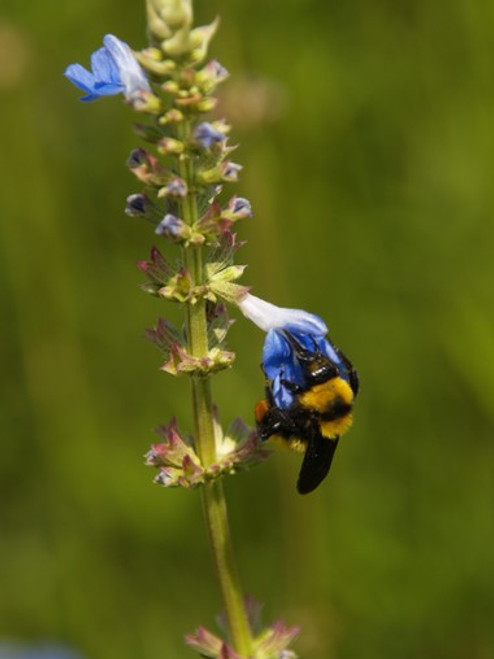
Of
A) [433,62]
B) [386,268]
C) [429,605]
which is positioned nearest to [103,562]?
[429,605]

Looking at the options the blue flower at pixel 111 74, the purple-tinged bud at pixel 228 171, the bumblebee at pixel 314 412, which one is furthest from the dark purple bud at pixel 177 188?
the bumblebee at pixel 314 412

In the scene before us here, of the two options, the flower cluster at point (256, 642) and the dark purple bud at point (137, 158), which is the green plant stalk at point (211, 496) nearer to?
the flower cluster at point (256, 642)

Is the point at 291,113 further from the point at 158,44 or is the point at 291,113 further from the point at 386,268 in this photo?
→ the point at 158,44

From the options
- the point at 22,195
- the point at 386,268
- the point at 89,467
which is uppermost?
the point at 22,195

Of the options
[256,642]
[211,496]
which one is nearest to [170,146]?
[211,496]

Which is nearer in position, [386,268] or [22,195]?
[386,268]

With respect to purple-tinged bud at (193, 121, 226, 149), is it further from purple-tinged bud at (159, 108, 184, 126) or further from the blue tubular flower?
the blue tubular flower

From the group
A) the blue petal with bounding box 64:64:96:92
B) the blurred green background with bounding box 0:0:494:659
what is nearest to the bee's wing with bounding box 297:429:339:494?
the blue petal with bounding box 64:64:96:92
